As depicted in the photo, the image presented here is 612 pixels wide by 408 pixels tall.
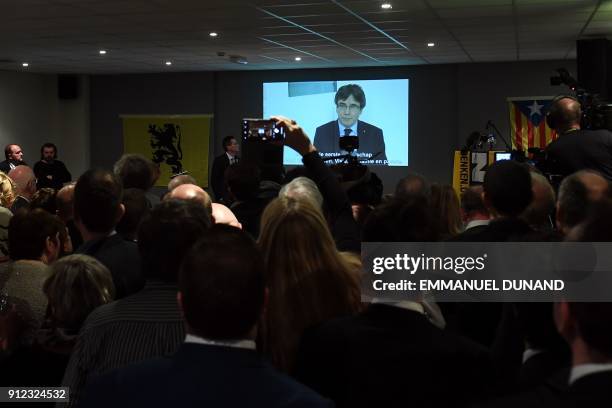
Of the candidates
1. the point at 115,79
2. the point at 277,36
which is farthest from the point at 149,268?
the point at 115,79

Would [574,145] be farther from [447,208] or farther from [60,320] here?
[60,320]

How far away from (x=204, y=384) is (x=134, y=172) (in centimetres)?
256

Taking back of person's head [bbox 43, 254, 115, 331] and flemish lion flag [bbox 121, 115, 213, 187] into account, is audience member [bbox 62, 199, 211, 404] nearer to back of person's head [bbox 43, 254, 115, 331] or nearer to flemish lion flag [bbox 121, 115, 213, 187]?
back of person's head [bbox 43, 254, 115, 331]

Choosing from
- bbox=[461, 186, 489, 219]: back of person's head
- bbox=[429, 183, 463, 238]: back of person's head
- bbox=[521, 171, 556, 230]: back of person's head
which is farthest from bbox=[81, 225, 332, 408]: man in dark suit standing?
bbox=[429, 183, 463, 238]: back of person's head

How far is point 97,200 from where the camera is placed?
8.61 ft

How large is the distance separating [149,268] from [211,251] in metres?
0.63

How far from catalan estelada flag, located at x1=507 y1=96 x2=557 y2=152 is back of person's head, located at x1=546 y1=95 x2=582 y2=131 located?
6.75 metres

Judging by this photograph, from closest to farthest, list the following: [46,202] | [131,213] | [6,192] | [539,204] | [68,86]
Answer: [539,204] < [131,213] < [46,202] < [6,192] < [68,86]

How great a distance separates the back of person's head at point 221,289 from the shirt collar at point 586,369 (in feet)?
1.77

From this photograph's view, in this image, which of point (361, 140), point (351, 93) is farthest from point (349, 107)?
point (361, 140)

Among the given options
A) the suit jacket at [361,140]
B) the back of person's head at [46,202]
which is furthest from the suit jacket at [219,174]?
the back of person's head at [46,202]

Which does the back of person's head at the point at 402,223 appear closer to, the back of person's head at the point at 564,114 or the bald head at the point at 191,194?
the bald head at the point at 191,194

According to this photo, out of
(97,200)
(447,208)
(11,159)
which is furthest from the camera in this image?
(11,159)

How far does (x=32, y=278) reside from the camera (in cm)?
229
